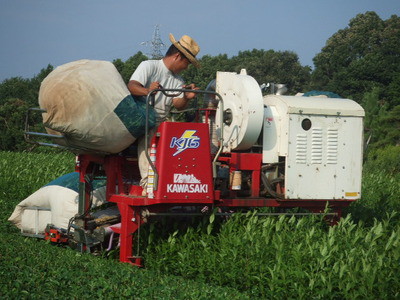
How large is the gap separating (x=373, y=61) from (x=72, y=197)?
134 feet

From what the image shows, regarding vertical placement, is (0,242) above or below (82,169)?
below

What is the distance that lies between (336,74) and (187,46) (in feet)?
132

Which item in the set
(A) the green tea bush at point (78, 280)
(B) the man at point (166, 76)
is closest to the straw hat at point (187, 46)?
(B) the man at point (166, 76)

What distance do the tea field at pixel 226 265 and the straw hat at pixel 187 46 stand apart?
1.91 meters

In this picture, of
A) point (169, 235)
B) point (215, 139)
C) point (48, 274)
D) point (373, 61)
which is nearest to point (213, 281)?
point (169, 235)

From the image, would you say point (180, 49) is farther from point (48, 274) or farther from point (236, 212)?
point (48, 274)

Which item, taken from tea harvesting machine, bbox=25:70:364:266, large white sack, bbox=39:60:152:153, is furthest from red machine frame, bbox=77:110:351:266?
large white sack, bbox=39:60:152:153

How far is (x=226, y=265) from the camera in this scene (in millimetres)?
6422

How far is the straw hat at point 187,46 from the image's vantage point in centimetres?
793

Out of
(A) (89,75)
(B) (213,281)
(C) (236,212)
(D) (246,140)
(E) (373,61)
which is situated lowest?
(B) (213,281)

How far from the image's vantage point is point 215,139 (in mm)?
8188

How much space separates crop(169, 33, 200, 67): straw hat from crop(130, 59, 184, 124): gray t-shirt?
276 millimetres

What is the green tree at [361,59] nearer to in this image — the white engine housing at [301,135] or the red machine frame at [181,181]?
the white engine housing at [301,135]

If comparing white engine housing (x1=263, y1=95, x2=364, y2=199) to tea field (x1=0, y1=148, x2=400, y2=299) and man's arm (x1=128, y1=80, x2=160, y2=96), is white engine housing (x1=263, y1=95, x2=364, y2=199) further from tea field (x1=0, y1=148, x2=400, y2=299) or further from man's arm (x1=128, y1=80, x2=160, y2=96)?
man's arm (x1=128, y1=80, x2=160, y2=96)
